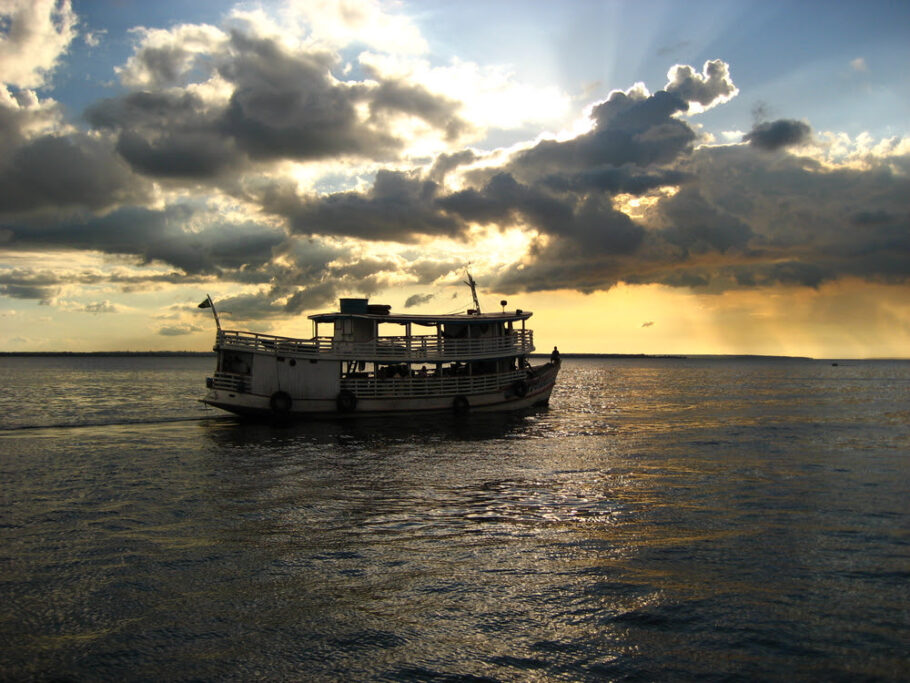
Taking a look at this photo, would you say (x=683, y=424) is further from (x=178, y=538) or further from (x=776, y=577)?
(x=178, y=538)

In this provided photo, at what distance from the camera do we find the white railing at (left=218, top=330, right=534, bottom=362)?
99.0ft

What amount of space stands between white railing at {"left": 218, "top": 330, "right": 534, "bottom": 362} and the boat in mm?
50

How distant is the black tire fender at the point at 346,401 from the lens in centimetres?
3142

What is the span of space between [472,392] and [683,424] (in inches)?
445

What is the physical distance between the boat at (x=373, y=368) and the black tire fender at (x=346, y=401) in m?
0.05

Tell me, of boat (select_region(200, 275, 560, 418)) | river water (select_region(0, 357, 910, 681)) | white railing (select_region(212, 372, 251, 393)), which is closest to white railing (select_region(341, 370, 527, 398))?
boat (select_region(200, 275, 560, 418))

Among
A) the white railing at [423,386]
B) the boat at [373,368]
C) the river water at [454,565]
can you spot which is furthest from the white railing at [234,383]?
the river water at [454,565]

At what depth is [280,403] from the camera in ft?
99.8

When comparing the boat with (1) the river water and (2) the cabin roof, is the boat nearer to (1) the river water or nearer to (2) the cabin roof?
(2) the cabin roof

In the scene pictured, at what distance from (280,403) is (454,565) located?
21730 millimetres

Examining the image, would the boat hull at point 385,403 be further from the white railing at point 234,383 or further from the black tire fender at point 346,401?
the white railing at point 234,383

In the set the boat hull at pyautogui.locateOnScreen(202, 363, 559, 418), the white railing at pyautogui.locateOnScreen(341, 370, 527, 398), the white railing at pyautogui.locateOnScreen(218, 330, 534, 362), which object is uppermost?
the white railing at pyautogui.locateOnScreen(218, 330, 534, 362)

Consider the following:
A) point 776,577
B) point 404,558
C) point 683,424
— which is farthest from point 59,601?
point 683,424

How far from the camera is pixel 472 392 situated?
115 feet
